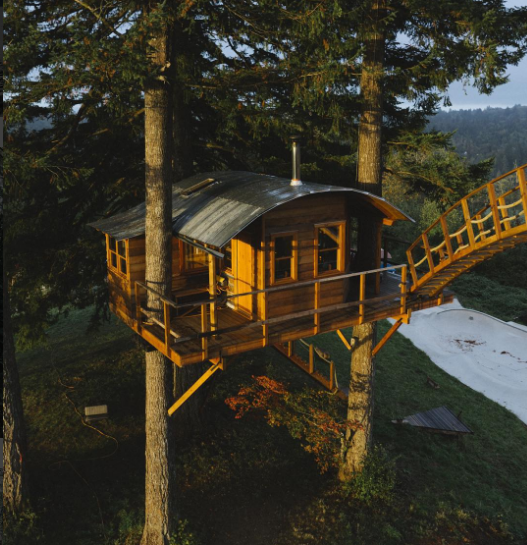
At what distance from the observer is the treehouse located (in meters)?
11.5

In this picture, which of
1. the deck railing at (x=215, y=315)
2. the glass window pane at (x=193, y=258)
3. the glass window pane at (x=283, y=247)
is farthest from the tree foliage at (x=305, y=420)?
the glass window pane at (x=283, y=247)

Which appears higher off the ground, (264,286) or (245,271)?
(245,271)

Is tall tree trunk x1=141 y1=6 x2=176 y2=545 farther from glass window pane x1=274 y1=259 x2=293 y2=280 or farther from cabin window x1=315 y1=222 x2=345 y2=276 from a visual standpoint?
cabin window x1=315 y1=222 x2=345 y2=276

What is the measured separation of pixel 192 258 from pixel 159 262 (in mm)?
2702

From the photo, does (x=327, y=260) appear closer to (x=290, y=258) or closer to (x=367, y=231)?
(x=290, y=258)

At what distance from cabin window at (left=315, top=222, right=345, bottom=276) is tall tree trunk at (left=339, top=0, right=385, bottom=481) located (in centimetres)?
163

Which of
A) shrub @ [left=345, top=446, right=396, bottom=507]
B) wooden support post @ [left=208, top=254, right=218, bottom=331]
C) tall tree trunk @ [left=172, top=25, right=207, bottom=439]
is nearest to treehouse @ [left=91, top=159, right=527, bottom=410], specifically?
wooden support post @ [left=208, top=254, right=218, bottom=331]

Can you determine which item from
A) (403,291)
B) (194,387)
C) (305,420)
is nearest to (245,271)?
(194,387)

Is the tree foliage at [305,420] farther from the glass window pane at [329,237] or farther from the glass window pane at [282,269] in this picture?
the glass window pane at [329,237]

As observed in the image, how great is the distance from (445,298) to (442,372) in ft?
42.1

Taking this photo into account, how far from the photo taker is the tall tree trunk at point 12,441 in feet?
44.0

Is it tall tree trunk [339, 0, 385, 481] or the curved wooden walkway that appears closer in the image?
the curved wooden walkway

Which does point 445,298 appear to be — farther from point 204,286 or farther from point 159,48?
point 159,48

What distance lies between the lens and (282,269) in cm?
1255
